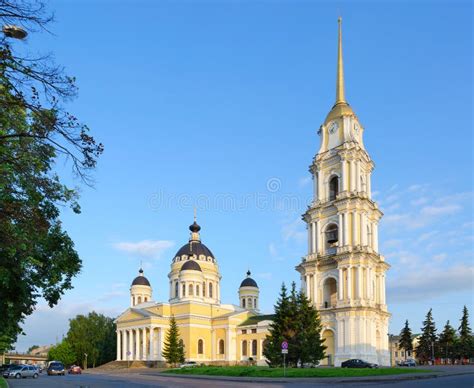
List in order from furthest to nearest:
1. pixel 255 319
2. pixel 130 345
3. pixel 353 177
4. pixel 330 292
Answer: pixel 130 345 < pixel 255 319 < pixel 330 292 < pixel 353 177

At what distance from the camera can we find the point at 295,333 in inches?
1823

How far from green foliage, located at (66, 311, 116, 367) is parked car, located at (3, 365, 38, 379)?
45777 millimetres

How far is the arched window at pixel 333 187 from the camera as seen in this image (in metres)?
62.7

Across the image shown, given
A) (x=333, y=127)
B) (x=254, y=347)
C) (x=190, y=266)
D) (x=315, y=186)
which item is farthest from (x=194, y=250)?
(x=333, y=127)

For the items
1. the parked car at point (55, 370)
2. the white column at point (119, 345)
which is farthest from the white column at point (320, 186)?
the white column at point (119, 345)

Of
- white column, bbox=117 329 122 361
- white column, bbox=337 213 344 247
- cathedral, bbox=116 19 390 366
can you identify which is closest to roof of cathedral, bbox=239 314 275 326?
cathedral, bbox=116 19 390 366

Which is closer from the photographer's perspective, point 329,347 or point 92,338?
point 329,347

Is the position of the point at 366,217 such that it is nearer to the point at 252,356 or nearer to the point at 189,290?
the point at 252,356

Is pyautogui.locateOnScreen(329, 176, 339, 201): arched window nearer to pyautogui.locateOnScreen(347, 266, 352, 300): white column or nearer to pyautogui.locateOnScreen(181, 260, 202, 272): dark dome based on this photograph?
pyautogui.locateOnScreen(347, 266, 352, 300): white column

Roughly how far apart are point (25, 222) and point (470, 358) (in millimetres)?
97406

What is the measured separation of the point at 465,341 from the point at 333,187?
154ft

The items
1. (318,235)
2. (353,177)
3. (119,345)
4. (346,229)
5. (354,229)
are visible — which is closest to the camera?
(354,229)

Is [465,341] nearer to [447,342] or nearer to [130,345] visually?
[447,342]

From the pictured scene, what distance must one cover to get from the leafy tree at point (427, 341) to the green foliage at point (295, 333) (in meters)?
55.6
